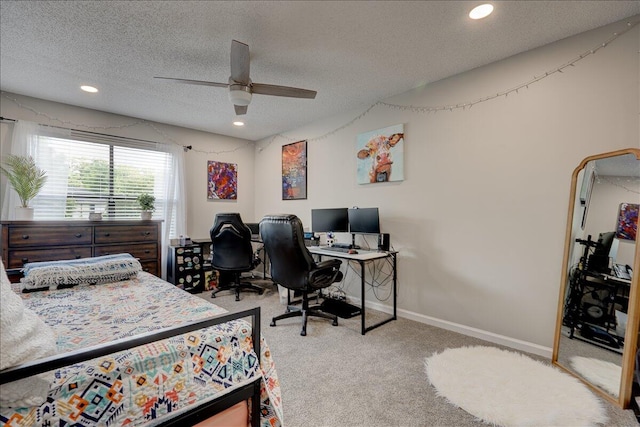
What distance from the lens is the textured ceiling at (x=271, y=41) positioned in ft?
6.19

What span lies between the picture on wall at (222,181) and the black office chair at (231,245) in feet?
4.19

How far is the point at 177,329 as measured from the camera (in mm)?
1017

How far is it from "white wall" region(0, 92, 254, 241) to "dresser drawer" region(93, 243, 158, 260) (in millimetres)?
944

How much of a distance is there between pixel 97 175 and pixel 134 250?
3.94 feet

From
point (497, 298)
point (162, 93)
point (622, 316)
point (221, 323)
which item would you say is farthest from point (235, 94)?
point (622, 316)

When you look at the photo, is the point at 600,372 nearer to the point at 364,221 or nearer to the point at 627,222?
the point at 627,222

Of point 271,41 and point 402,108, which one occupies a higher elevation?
point 271,41

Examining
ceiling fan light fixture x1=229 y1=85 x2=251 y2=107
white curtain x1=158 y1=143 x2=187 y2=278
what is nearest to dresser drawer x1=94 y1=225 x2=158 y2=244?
white curtain x1=158 y1=143 x2=187 y2=278

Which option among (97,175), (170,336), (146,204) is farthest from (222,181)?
(170,336)

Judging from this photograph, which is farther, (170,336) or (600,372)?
(600,372)

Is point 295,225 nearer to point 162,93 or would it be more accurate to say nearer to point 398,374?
point 398,374

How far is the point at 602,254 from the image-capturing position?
200cm

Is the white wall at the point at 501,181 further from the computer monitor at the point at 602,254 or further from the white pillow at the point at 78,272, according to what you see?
the white pillow at the point at 78,272

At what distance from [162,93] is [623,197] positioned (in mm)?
4222
